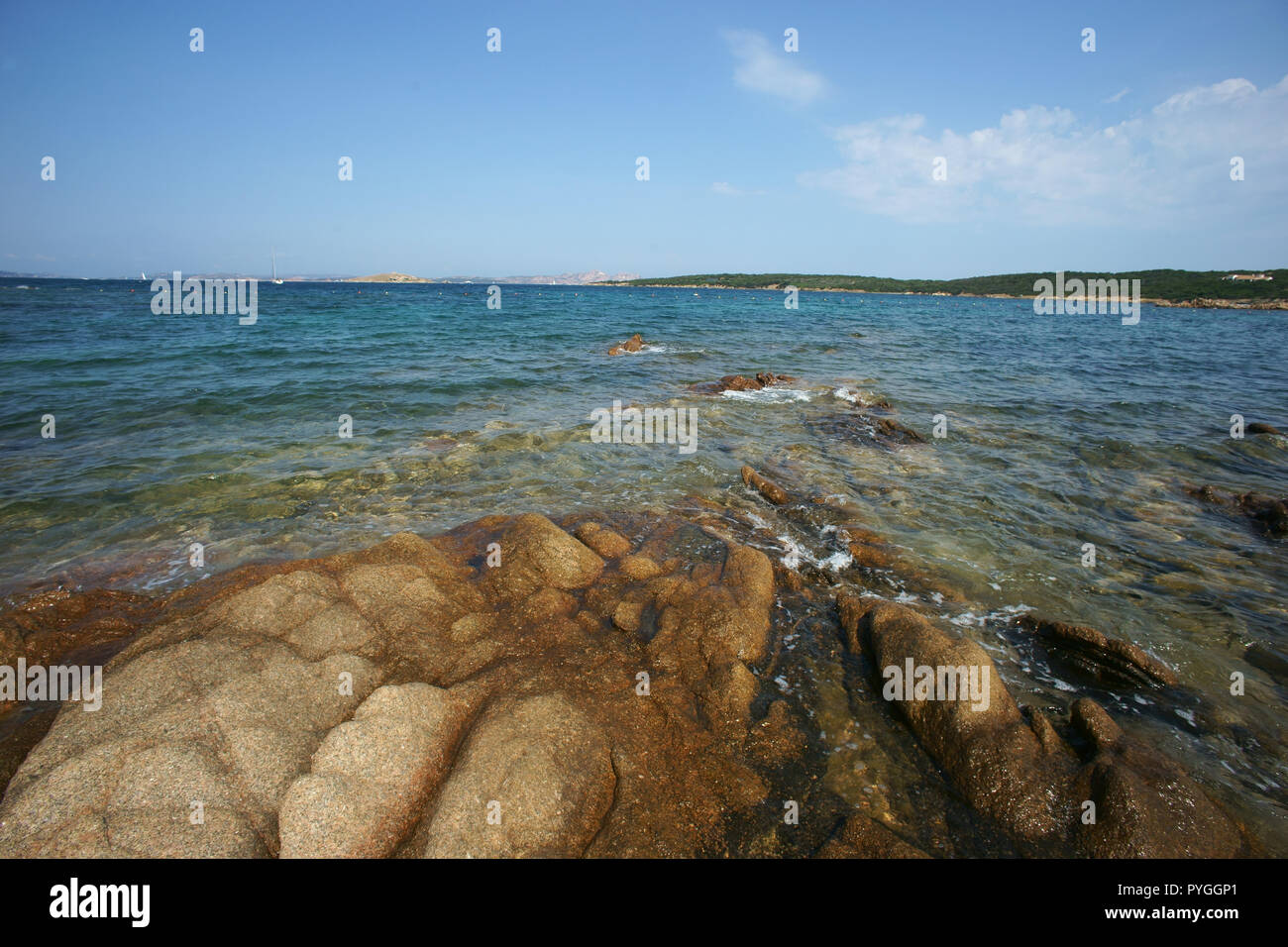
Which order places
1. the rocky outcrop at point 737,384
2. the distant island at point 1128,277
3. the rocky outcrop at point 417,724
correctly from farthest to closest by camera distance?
the distant island at point 1128,277 → the rocky outcrop at point 737,384 → the rocky outcrop at point 417,724

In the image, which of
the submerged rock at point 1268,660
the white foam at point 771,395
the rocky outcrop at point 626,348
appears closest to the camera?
the submerged rock at point 1268,660

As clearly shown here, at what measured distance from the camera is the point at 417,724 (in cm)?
392

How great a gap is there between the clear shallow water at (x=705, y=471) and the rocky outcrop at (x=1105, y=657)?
32 cm

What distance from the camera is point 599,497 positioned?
29.6ft

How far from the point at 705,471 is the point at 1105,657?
20.9 feet

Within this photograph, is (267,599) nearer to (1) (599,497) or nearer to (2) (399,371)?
(1) (599,497)

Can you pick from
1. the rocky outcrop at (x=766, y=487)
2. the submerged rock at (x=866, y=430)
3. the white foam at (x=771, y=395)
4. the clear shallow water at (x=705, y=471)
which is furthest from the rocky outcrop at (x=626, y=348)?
the rocky outcrop at (x=766, y=487)

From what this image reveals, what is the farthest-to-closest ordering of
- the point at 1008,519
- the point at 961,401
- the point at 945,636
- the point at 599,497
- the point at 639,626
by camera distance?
the point at 961,401, the point at 599,497, the point at 1008,519, the point at 639,626, the point at 945,636

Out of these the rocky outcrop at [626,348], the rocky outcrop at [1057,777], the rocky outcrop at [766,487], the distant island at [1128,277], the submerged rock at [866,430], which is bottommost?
the rocky outcrop at [1057,777]

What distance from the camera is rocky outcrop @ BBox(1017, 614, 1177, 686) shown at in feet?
16.6

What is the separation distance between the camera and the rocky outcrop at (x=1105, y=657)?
16.6 ft

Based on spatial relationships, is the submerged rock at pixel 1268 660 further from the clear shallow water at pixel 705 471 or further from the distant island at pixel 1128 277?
the distant island at pixel 1128 277
